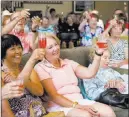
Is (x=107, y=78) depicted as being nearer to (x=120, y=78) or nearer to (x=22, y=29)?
(x=120, y=78)

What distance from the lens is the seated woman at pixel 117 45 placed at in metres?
2.57

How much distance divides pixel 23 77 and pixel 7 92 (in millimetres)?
170

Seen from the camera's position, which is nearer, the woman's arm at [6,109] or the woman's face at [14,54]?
the woman's arm at [6,109]

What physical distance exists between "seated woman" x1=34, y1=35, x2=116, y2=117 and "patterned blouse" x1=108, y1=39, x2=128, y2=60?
75 cm

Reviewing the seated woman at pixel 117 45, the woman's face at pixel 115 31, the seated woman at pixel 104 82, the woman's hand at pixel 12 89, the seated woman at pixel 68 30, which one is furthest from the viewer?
the seated woman at pixel 68 30

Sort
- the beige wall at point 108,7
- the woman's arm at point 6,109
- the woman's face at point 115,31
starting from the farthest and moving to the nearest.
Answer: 1. the beige wall at point 108,7
2. the woman's face at point 115,31
3. the woman's arm at point 6,109

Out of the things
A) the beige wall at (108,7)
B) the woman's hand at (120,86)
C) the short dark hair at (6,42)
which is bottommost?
the woman's hand at (120,86)

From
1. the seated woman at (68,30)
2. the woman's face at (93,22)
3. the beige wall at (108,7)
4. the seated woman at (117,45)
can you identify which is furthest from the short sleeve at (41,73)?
the beige wall at (108,7)

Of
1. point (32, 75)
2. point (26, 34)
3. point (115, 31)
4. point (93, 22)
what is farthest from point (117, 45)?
point (32, 75)

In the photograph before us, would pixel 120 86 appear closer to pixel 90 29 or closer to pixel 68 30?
pixel 90 29

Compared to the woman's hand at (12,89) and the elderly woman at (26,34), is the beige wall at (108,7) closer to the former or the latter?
the elderly woman at (26,34)

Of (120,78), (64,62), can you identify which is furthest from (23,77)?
(120,78)

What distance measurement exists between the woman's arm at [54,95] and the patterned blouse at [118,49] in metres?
0.95

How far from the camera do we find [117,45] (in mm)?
2670
